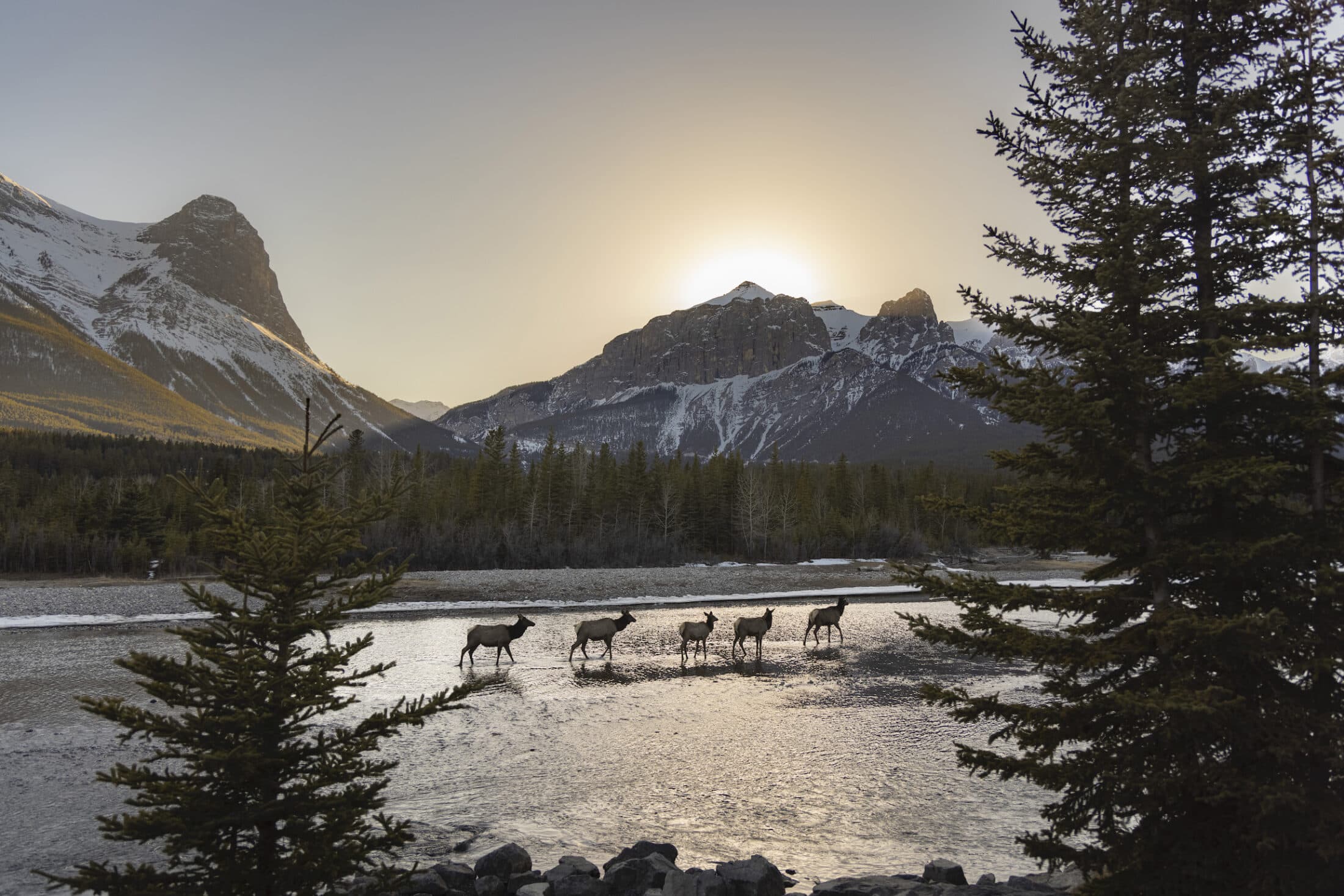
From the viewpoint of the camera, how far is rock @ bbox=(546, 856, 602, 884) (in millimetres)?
8297

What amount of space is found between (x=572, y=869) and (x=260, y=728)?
402 centimetres

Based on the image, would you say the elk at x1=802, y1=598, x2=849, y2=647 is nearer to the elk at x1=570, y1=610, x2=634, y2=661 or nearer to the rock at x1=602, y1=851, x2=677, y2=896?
the elk at x1=570, y1=610, x2=634, y2=661

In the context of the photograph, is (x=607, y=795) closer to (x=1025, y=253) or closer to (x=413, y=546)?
(x=1025, y=253)

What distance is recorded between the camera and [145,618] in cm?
3512

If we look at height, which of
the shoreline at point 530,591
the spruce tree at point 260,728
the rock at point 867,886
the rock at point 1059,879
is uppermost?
the spruce tree at point 260,728

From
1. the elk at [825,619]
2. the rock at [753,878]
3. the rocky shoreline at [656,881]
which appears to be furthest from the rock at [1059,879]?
the elk at [825,619]

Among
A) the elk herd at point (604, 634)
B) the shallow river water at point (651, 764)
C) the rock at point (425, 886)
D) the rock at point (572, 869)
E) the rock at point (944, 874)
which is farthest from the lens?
the elk herd at point (604, 634)

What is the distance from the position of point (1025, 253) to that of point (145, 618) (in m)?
40.6

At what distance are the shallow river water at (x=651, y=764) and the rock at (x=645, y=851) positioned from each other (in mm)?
346

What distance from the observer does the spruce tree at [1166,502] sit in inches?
248

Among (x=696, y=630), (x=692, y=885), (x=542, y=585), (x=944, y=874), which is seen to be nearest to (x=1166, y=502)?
(x=944, y=874)

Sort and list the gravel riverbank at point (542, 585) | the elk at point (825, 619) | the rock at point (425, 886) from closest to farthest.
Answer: the rock at point (425, 886)
the elk at point (825, 619)
the gravel riverbank at point (542, 585)

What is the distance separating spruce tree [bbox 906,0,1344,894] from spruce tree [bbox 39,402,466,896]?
5604 millimetres

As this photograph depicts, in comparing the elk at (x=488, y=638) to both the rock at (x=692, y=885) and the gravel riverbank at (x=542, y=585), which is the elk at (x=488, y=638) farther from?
the gravel riverbank at (x=542, y=585)
